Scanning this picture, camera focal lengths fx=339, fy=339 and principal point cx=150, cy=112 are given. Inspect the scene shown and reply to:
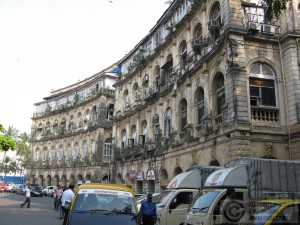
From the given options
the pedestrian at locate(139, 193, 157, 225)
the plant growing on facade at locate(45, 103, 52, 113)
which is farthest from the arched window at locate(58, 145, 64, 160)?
the pedestrian at locate(139, 193, 157, 225)

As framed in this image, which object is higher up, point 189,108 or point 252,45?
point 252,45

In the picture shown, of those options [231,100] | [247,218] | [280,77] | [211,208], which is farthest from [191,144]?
[247,218]

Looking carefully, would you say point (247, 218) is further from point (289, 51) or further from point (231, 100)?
point (289, 51)

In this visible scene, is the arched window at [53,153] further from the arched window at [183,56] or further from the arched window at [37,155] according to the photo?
the arched window at [183,56]

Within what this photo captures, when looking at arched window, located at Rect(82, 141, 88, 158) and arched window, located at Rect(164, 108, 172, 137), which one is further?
arched window, located at Rect(82, 141, 88, 158)

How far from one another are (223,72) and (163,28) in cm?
1190

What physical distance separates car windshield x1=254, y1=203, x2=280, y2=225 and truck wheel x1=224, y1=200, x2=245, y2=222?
59 centimetres

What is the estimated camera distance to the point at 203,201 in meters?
10.5

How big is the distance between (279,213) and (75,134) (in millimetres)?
43500

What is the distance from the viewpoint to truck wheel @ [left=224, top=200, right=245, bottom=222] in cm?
841

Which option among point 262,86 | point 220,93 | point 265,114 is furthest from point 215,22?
Answer: point 265,114

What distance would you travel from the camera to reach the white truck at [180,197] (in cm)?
1242

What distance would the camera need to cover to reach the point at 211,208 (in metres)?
9.85

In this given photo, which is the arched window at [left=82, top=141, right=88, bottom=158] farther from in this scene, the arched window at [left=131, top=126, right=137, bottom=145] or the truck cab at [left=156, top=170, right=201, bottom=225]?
the truck cab at [left=156, top=170, right=201, bottom=225]
